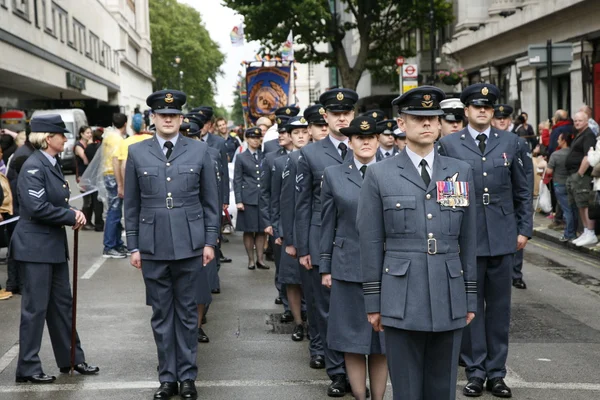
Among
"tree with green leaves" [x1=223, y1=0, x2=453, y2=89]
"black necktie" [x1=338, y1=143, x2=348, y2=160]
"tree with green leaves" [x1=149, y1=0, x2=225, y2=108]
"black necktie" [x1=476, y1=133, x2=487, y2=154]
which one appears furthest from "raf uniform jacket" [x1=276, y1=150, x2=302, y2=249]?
"tree with green leaves" [x1=149, y1=0, x2=225, y2=108]

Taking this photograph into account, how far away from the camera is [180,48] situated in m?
108

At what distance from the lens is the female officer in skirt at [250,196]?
14.1 metres

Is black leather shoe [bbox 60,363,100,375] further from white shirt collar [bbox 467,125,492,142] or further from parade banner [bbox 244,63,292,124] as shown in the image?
parade banner [bbox 244,63,292,124]

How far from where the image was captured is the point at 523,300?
11.1 meters

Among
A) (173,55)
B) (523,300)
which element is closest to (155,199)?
(523,300)

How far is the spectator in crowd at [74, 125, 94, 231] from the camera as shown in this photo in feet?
63.9

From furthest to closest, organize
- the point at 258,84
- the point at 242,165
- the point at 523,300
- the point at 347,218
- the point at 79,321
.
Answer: the point at 258,84
the point at 242,165
the point at 523,300
the point at 79,321
the point at 347,218

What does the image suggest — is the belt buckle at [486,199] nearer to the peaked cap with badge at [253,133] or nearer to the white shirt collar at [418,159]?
the white shirt collar at [418,159]

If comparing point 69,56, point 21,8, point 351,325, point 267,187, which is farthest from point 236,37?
point 351,325

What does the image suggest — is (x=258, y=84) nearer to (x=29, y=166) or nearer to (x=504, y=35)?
(x=504, y=35)

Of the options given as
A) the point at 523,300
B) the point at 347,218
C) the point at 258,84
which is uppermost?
the point at 258,84

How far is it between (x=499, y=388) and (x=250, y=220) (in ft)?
24.3

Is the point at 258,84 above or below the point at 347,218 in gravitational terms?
above

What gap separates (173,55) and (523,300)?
102m
